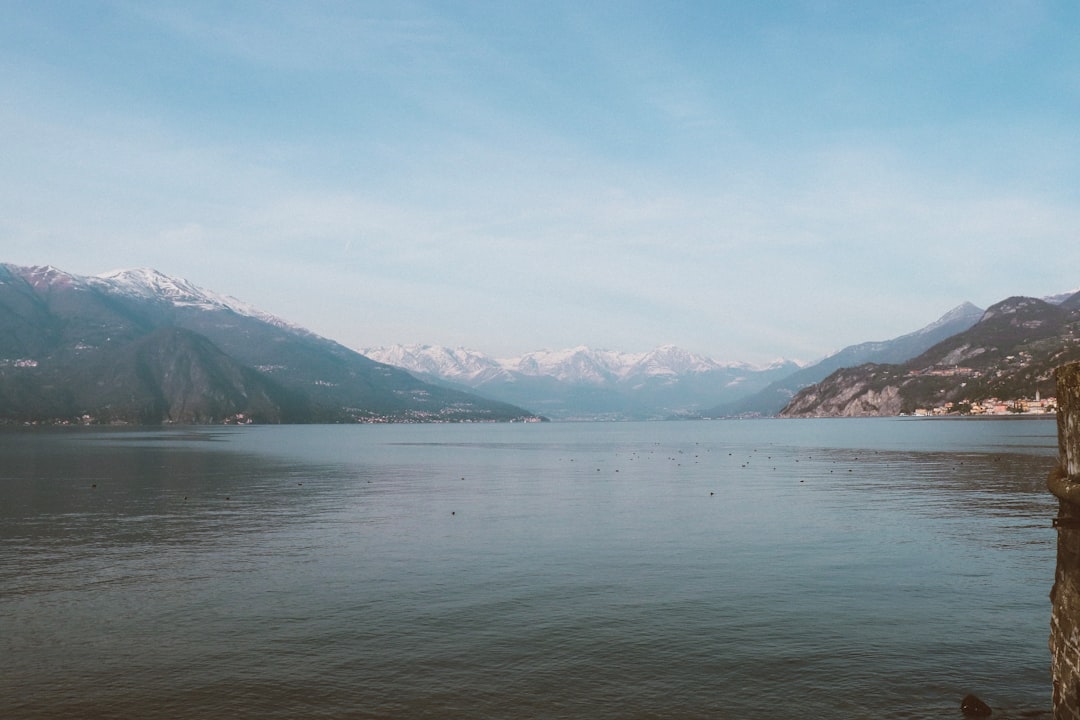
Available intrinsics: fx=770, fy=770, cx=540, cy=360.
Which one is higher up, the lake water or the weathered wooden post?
the weathered wooden post

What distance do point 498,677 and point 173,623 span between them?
1743 centimetres

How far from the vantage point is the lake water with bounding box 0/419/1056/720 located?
1058 inches

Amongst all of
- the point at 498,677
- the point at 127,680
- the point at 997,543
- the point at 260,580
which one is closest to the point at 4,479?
the point at 260,580

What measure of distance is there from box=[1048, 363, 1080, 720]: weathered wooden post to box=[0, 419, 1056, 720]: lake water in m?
10.4

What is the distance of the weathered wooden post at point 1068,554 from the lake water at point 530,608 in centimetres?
1036

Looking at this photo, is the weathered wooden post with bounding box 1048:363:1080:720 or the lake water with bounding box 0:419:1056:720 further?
the lake water with bounding box 0:419:1056:720

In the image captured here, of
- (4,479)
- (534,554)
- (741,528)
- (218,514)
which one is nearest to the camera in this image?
(534,554)

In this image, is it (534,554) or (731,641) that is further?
(534,554)

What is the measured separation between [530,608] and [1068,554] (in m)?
26.5

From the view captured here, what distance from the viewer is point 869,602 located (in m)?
38.5

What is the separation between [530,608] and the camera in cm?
3819

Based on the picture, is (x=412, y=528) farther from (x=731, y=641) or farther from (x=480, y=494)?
(x=731, y=641)

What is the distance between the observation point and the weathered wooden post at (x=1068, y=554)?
15312 mm

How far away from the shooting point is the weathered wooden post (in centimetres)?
1531
